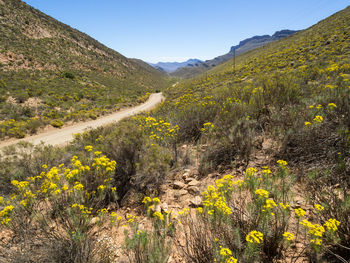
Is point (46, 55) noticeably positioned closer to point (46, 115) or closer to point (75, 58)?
point (75, 58)

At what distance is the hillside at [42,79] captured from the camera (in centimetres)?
1307

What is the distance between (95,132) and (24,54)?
3108cm

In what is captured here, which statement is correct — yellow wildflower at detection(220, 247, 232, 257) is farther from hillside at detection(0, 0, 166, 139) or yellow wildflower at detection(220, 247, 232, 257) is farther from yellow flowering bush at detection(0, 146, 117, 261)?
hillside at detection(0, 0, 166, 139)

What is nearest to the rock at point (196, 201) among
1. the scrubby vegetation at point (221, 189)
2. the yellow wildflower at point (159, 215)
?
the scrubby vegetation at point (221, 189)

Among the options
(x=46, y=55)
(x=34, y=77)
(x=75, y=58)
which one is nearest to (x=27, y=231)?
(x=34, y=77)

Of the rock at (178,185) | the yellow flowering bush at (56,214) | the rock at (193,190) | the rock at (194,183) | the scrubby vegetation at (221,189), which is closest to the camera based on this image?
the scrubby vegetation at (221,189)

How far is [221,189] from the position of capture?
229 cm

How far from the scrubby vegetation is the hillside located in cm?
904

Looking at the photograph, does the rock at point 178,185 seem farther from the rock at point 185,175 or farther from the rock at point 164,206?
the rock at point 164,206

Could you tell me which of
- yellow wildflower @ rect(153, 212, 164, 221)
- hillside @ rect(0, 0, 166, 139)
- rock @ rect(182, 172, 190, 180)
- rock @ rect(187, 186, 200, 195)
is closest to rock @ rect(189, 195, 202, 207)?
rock @ rect(187, 186, 200, 195)

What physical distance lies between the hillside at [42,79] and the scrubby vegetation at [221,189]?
9.04 m

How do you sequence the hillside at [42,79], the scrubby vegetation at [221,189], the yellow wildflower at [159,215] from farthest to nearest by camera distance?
the hillside at [42,79] < the yellow wildflower at [159,215] < the scrubby vegetation at [221,189]

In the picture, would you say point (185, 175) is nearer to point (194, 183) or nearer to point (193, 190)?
point (194, 183)

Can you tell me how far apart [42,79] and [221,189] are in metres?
29.3
